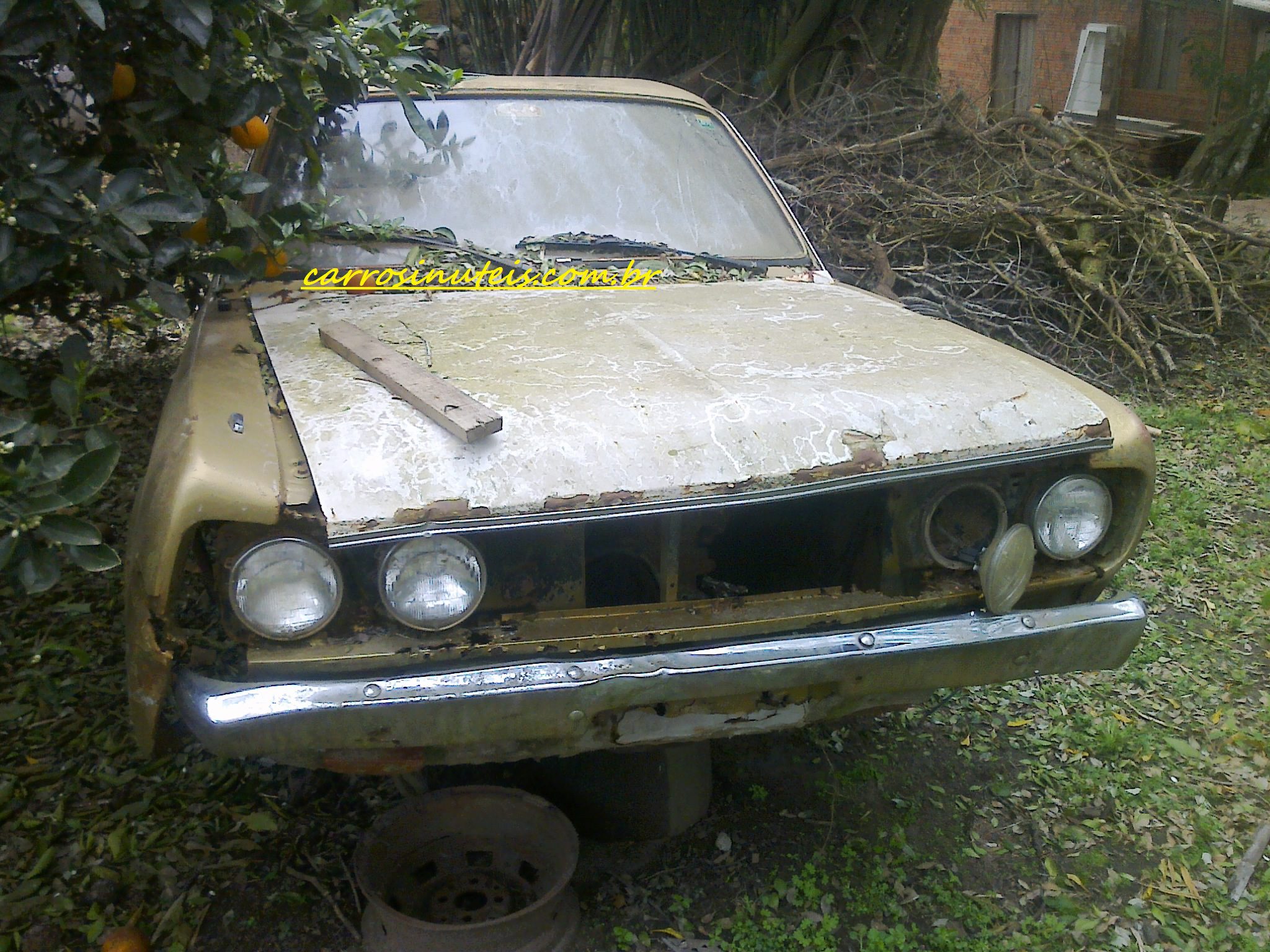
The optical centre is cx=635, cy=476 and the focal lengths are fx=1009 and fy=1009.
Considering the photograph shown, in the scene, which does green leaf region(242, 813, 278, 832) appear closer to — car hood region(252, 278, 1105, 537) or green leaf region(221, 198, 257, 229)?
car hood region(252, 278, 1105, 537)

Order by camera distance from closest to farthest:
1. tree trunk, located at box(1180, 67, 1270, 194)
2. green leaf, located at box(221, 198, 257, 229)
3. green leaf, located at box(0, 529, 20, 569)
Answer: green leaf, located at box(0, 529, 20, 569), green leaf, located at box(221, 198, 257, 229), tree trunk, located at box(1180, 67, 1270, 194)

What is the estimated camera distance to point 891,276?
19.3ft

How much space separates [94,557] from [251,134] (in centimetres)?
128

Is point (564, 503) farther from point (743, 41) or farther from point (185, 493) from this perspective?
point (743, 41)

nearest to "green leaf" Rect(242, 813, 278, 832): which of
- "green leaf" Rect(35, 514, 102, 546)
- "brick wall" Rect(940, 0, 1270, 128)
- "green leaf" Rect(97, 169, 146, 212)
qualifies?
"green leaf" Rect(35, 514, 102, 546)

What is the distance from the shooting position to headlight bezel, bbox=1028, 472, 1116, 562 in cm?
214

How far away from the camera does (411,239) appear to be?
2.91 meters

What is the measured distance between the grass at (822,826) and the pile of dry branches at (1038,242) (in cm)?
282

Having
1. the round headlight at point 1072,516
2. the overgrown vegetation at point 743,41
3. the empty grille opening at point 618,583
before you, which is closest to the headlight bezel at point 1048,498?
the round headlight at point 1072,516

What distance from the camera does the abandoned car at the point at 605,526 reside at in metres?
1.75

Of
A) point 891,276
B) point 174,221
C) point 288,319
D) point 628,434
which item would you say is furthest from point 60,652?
point 891,276

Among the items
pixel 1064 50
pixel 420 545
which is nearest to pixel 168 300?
pixel 420 545

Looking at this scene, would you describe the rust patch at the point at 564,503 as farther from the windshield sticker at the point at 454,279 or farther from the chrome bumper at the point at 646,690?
the windshield sticker at the point at 454,279

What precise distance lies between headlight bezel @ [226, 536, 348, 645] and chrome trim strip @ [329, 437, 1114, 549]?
0.32 feet
